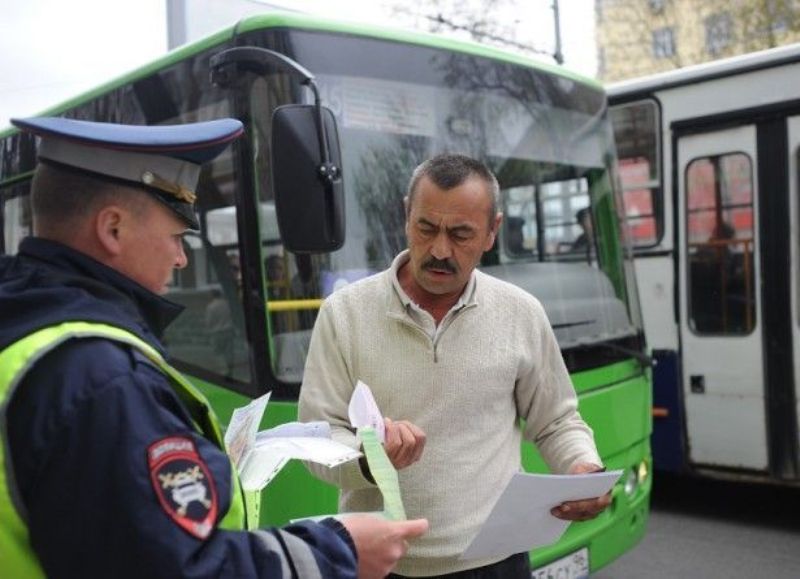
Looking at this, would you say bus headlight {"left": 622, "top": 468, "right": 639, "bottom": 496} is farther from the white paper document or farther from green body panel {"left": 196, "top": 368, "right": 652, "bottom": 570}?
the white paper document

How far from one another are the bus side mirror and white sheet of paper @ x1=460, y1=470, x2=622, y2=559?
1348 mm

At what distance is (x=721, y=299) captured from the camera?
20.6 ft

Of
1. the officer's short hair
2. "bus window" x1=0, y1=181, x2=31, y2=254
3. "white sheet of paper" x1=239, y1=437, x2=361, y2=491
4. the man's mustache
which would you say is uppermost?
"bus window" x1=0, y1=181, x2=31, y2=254

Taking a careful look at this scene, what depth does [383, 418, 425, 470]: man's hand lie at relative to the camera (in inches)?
78.1

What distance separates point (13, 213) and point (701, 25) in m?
22.4

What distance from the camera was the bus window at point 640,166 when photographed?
22.0ft

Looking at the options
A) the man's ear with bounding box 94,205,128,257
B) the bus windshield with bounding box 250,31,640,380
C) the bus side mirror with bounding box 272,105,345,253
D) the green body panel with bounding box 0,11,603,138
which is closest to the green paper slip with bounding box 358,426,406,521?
the man's ear with bounding box 94,205,128,257

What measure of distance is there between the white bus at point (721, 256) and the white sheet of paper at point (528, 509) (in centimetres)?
431

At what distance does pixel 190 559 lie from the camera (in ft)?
4.05

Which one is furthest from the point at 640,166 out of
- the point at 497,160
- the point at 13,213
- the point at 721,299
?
the point at 13,213

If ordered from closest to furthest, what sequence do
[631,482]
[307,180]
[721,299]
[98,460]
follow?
[98,460]
[307,180]
[631,482]
[721,299]

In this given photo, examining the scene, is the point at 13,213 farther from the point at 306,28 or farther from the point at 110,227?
the point at 110,227

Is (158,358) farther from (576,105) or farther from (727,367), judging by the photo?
(727,367)

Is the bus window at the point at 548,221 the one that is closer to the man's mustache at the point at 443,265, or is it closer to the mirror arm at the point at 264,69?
the mirror arm at the point at 264,69
